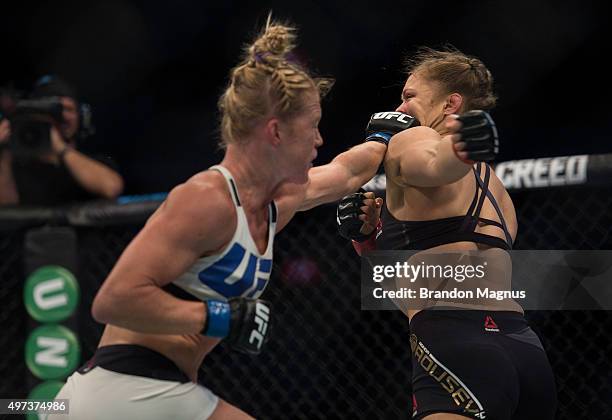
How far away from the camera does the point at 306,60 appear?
3.28 metres

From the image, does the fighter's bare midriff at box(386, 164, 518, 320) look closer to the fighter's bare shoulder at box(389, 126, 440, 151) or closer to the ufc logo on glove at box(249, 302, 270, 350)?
the fighter's bare shoulder at box(389, 126, 440, 151)

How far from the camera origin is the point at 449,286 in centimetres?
194

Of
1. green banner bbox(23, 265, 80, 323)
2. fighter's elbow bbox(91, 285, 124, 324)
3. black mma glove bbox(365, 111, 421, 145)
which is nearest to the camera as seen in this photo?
fighter's elbow bbox(91, 285, 124, 324)

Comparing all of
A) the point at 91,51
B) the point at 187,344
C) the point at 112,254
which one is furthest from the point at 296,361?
the point at 91,51

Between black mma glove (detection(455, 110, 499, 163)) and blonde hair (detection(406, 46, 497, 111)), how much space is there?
44 cm

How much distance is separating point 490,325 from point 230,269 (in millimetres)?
674

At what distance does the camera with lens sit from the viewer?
2.92 m

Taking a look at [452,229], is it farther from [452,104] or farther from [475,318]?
[452,104]

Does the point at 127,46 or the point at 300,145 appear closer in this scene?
the point at 300,145

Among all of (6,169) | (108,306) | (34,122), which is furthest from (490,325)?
(6,169)

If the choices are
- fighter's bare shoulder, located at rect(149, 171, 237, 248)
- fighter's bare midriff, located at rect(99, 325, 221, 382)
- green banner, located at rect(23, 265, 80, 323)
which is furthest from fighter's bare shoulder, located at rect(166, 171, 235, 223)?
green banner, located at rect(23, 265, 80, 323)

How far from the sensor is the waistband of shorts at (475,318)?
1.93 meters

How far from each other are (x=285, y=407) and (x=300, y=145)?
1.68m

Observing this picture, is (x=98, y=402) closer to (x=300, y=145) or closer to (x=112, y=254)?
(x=300, y=145)
